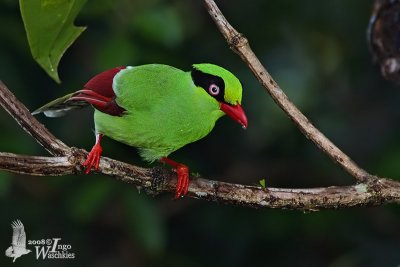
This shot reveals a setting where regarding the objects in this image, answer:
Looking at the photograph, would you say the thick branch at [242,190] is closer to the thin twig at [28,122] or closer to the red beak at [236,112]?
the thin twig at [28,122]

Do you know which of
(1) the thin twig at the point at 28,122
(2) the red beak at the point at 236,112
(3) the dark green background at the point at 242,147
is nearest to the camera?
(2) the red beak at the point at 236,112

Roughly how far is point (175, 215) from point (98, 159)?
3131 millimetres

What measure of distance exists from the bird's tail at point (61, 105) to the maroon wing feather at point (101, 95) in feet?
0.27

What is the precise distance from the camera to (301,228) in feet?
19.6

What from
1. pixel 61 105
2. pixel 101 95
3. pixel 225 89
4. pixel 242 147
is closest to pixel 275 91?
pixel 225 89

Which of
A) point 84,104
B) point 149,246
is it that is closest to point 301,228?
point 149,246

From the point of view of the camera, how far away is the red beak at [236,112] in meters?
3.19

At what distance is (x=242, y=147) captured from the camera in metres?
6.54

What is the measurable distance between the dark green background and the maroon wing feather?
1913mm

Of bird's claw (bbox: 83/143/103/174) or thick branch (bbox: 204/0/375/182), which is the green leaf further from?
thick branch (bbox: 204/0/375/182)

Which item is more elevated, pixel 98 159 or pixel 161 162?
pixel 161 162

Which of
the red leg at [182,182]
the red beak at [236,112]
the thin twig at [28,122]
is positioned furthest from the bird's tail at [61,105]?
the red beak at [236,112]

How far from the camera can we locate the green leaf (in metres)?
3.34

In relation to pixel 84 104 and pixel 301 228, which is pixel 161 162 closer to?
pixel 84 104
